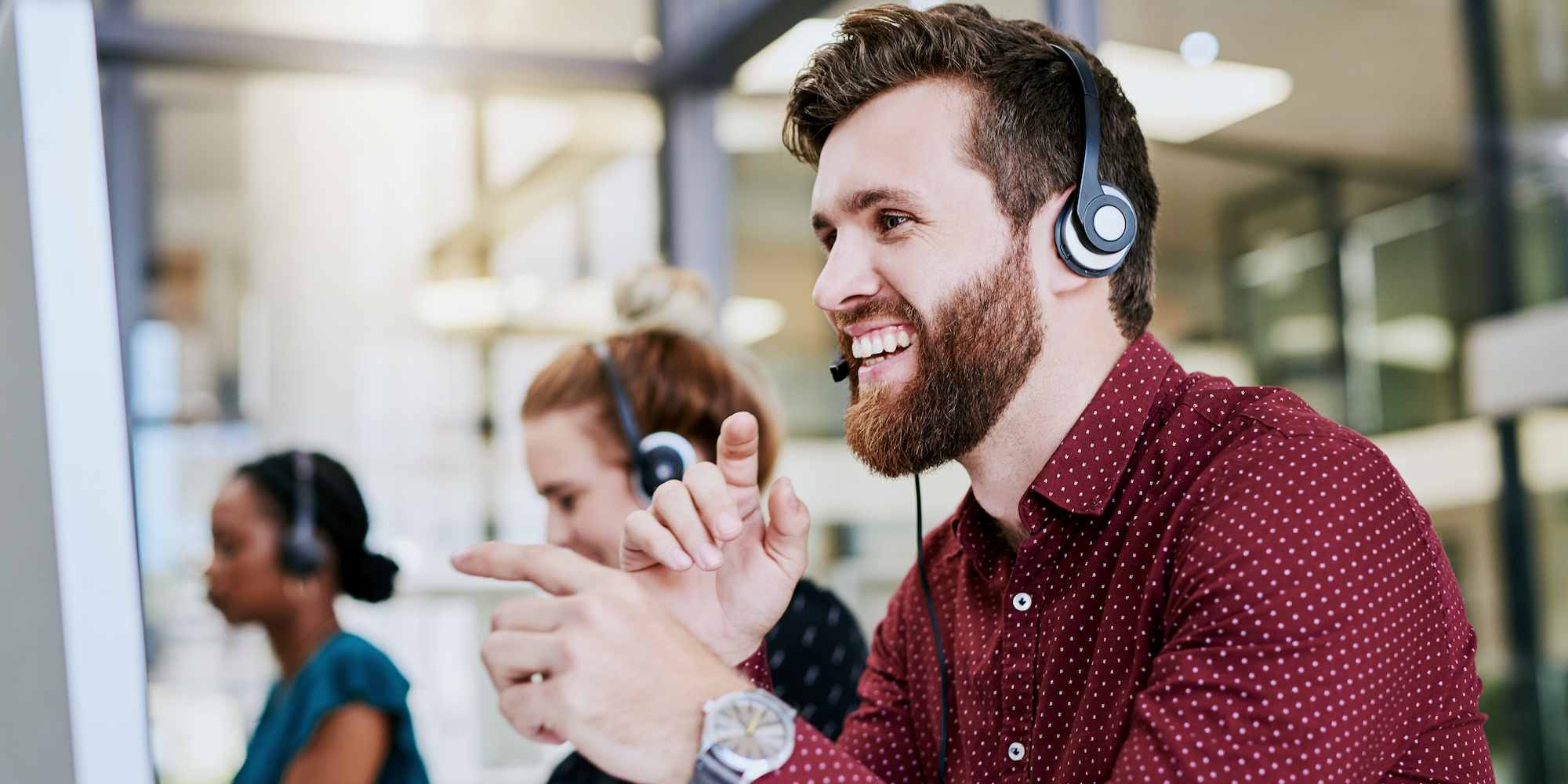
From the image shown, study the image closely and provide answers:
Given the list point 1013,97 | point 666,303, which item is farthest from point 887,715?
point 666,303

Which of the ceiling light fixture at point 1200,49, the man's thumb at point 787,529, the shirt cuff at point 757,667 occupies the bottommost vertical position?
the shirt cuff at point 757,667

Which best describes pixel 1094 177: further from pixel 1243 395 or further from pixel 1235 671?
pixel 1235 671

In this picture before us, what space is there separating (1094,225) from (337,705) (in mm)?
1424

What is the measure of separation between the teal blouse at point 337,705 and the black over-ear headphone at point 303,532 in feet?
0.96

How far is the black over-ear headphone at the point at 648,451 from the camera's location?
160 centimetres

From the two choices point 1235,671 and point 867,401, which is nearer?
point 1235,671

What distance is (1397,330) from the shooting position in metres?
2.50

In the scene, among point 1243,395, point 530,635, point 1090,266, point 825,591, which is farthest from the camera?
point 825,591

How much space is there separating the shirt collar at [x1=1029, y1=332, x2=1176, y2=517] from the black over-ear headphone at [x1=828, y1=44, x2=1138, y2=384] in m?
0.08

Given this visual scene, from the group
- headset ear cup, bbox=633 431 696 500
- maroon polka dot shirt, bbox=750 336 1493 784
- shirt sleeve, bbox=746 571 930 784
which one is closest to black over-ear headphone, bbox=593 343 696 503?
headset ear cup, bbox=633 431 696 500

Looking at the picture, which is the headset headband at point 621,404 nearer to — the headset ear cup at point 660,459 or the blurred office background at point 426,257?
the headset ear cup at point 660,459

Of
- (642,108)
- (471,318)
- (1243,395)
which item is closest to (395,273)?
(471,318)

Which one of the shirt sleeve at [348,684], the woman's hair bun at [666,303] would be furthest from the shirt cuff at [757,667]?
the shirt sleeve at [348,684]

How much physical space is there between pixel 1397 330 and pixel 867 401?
1.74 meters
